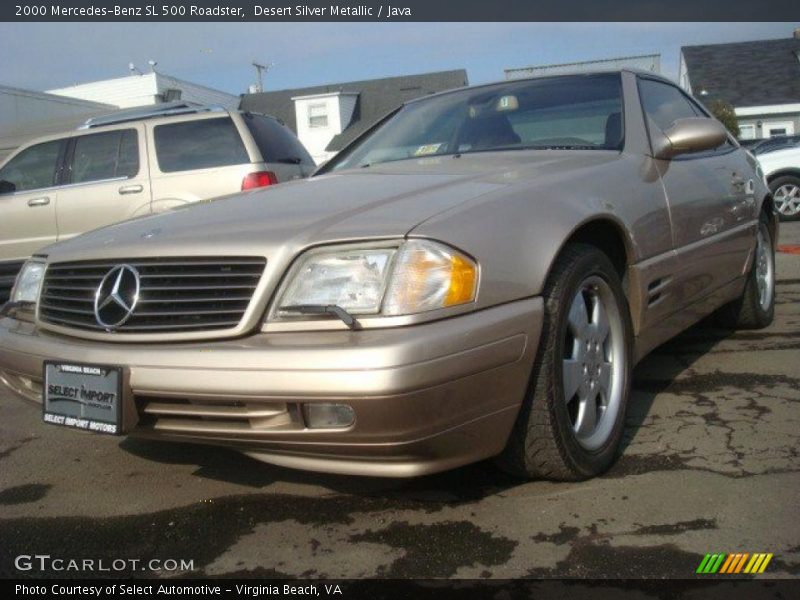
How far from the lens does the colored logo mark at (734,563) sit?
6.91 ft

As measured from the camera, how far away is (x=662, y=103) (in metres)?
4.09

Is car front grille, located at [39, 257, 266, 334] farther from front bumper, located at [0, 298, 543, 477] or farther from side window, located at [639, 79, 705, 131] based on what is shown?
side window, located at [639, 79, 705, 131]

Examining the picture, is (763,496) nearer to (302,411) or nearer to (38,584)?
(302,411)

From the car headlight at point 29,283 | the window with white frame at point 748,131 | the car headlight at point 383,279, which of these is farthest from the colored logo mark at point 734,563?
the window with white frame at point 748,131

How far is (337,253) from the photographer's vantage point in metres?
2.32

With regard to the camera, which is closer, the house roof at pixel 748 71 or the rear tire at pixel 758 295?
the rear tire at pixel 758 295

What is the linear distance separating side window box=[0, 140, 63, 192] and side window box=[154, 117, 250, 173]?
1199 millimetres

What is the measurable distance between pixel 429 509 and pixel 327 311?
0.79m

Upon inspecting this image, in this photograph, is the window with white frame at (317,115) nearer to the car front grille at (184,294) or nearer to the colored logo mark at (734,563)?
the car front grille at (184,294)

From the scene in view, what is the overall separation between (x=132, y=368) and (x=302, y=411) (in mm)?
533

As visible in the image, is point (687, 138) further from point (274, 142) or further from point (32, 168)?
point (32, 168)

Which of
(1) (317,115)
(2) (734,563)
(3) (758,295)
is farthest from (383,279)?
(1) (317,115)

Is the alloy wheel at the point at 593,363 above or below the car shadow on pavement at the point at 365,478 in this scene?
above

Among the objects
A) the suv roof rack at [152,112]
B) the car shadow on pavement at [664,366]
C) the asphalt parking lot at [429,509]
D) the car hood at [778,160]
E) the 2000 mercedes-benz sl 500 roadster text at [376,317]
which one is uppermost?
the suv roof rack at [152,112]
